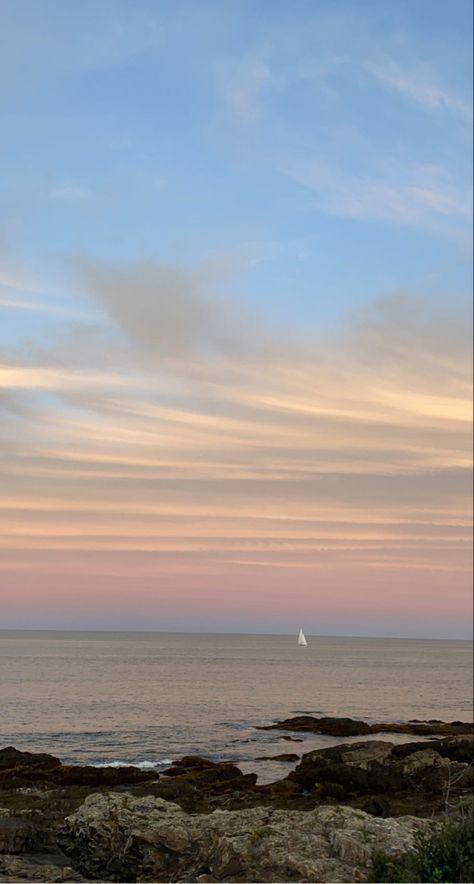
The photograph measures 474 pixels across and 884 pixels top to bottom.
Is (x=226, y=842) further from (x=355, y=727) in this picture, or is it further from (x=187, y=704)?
(x=187, y=704)

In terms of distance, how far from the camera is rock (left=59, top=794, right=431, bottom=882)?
15484mm

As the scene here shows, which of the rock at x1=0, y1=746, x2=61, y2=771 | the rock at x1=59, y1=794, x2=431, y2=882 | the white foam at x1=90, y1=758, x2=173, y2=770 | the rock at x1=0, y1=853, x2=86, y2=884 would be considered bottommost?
the white foam at x1=90, y1=758, x2=173, y2=770

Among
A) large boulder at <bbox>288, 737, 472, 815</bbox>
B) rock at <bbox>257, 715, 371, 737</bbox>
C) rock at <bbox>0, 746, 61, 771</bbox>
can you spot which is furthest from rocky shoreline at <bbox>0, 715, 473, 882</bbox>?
rock at <bbox>257, 715, 371, 737</bbox>

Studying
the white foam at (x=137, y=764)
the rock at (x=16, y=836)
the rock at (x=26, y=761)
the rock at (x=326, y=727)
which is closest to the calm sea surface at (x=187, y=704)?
the white foam at (x=137, y=764)

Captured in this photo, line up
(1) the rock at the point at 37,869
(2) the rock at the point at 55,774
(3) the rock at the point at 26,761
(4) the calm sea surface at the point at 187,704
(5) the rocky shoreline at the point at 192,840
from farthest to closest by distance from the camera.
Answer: (4) the calm sea surface at the point at 187,704 → (3) the rock at the point at 26,761 → (2) the rock at the point at 55,774 → (1) the rock at the point at 37,869 → (5) the rocky shoreline at the point at 192,840

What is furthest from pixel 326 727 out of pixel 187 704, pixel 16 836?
pixel 16 836

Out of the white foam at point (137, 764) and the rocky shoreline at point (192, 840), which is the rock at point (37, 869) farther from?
the white foam at point (137, 764)

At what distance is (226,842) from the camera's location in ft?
54.6

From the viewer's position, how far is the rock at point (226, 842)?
15.5 metres

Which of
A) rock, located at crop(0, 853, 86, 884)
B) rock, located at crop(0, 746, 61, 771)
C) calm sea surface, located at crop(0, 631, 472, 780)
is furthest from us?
calm sea surface, located at crop(0, 631, 472, 780)

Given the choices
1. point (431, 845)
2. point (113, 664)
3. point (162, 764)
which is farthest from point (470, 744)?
point (113, 664)

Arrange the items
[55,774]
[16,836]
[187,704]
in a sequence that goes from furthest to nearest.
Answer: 1. [187,704]
2. [55,774]
3. [16,836]

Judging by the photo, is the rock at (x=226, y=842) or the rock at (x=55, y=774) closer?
the rock at (x=226, y=842)

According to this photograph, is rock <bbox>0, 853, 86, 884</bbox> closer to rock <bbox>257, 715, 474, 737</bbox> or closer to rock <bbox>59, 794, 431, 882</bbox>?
rock <bbox>59, 794, 431, 882</bbox>
